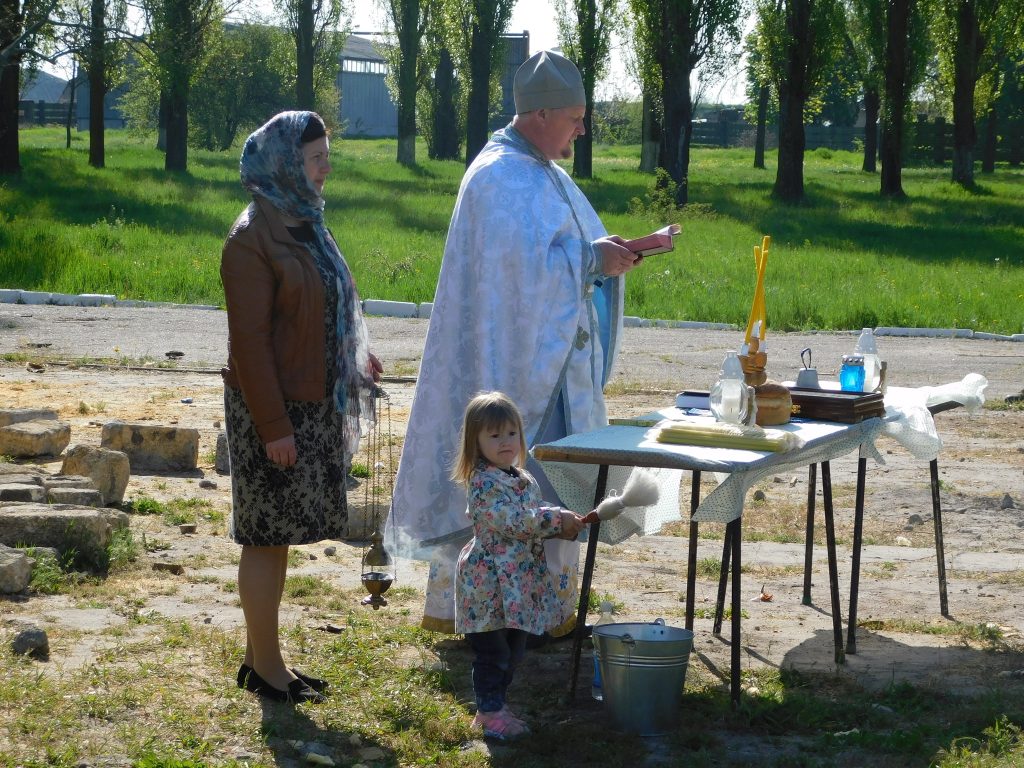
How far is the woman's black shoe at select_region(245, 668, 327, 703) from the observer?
4789 millimetres

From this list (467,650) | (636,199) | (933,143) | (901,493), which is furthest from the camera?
(933,143)

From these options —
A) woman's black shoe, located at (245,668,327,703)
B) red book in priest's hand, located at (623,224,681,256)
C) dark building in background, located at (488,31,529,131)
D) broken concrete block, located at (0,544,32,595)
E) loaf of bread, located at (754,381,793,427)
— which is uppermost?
dark building in background, located at (488,31,529,131)

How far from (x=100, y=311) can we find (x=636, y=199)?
49.9 ft

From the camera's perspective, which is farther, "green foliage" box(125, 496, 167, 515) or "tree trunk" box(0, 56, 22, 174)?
"tree trunk" box(0, 56, 22, 174)

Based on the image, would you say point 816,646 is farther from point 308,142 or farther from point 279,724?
point 308,142

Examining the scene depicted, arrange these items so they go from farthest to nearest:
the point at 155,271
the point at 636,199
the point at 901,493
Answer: the point at 636,199
the point at 155,271
the point at 901,493

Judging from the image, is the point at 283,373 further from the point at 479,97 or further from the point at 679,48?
the point at 479,97

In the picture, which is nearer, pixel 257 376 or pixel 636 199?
pixel 257 376

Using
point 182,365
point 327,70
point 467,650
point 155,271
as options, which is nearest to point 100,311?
point 155,271

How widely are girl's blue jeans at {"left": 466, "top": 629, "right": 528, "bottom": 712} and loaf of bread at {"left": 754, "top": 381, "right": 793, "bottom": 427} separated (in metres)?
1.25

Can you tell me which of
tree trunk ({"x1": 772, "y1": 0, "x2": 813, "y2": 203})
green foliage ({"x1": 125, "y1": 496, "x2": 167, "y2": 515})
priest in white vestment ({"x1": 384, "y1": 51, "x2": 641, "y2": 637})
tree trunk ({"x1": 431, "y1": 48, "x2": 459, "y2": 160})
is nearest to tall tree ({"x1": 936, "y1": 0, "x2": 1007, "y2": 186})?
tree trunk ({"x1": 772, "y1": 0, "x2": 813, "y2": 203})

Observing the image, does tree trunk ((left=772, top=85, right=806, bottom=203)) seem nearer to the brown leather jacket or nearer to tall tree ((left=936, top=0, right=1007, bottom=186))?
tall tree ((left=936, top=0, right=1007, bottom=186))

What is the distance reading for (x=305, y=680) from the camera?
491 cm

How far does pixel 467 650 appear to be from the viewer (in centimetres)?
548
